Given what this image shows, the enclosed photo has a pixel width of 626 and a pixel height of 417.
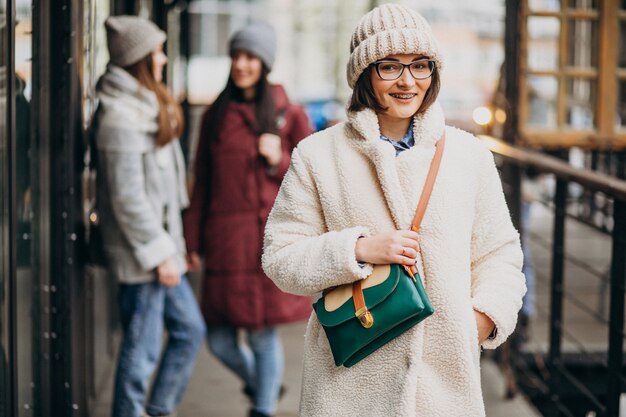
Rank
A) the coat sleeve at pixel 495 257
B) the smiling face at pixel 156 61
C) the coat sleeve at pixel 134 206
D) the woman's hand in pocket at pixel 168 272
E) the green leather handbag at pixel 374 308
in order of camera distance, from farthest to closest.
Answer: the smiling face at pixel 156 61
the woman's hand in pocket at pixel 168 272
the coat sleeve at pixel 134 206
the coat sleeve at pixel 495 257
the green leather handbag at pixel 374 308

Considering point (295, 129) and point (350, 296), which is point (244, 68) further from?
point (350, 296)

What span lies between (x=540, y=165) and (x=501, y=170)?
1.60 m

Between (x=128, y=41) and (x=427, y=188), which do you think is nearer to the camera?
(x=427, y=188)

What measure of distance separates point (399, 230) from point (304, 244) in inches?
9.7

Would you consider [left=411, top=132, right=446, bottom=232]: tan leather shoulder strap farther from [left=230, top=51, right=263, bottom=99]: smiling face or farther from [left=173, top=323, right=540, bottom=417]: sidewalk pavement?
[left=173, top=323, right=540, bottom=417]: sidewalk pavement

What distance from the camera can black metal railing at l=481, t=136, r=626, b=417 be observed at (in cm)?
438

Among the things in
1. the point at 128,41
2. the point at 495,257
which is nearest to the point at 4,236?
the point at 128,41

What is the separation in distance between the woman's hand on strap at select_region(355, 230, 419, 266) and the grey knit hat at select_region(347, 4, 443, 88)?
46cm

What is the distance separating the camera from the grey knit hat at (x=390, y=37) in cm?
276

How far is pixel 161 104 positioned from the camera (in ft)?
15.4

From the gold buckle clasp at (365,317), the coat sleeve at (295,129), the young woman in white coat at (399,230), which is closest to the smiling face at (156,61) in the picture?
the coat sleeve at (295,129)

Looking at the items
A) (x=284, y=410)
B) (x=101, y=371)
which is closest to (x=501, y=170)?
(x=284, y=410)

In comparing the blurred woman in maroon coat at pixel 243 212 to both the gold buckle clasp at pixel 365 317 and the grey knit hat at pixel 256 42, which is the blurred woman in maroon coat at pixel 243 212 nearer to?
the grey knit hat at pixel 256 42

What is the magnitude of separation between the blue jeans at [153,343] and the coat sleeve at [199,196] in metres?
0.39
